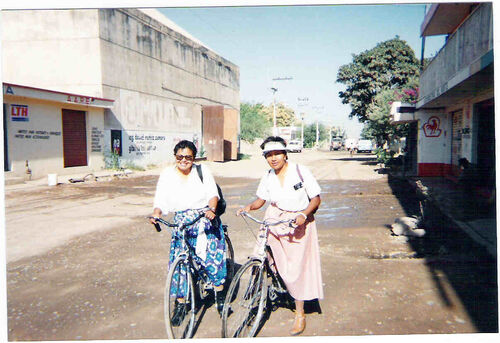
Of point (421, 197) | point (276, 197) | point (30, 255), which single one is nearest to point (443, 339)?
Answer: point (276, 197)

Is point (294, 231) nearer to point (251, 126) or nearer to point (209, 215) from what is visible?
point (209, 215)

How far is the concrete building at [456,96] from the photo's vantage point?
23.7ft

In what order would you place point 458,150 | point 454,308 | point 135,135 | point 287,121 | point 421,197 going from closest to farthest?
point 454,308
point 421,197
point 458,150
point 135,135
point 287,121

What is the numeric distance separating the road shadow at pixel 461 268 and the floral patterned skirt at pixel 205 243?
221 centimetres

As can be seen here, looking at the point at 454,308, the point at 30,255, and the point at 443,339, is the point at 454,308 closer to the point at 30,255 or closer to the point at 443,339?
the point at 443,339

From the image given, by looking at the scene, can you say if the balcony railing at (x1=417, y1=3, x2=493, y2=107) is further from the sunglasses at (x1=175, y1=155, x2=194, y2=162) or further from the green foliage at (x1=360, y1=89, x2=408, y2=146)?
the green foliage at (x1=360, y1=89, x2=408, y2=146)

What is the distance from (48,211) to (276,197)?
7.37 meters

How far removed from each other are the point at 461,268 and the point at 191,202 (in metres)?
3.48

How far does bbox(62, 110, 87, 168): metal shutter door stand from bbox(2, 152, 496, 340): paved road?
886cm

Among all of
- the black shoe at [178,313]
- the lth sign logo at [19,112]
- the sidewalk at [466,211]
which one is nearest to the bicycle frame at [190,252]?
the black shoe at [178,313]

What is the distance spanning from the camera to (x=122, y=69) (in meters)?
19.8

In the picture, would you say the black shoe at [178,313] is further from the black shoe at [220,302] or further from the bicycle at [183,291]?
the black shoe at [220,302]

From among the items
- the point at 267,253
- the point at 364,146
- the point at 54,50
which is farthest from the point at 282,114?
the point at 267,253

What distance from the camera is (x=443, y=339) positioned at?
9.68ft
